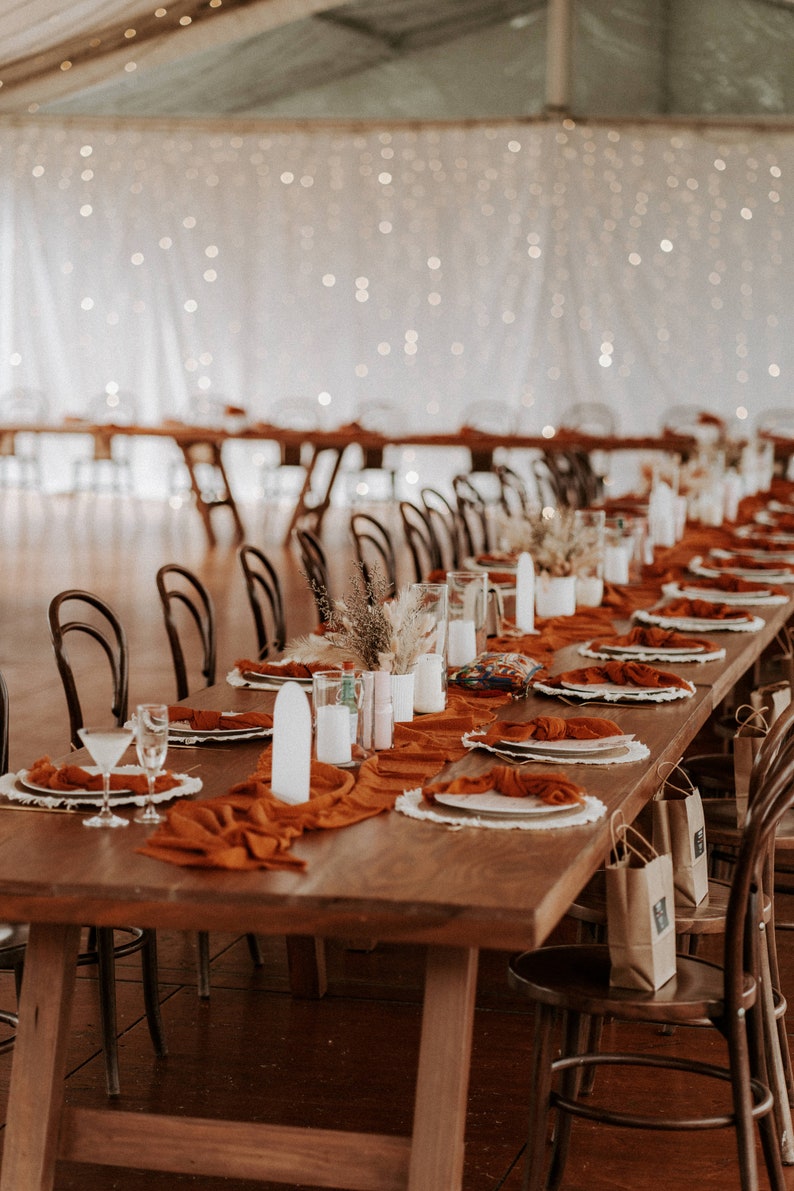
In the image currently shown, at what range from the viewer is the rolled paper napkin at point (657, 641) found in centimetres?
350

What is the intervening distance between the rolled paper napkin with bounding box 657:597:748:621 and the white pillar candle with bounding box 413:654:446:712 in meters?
1.23

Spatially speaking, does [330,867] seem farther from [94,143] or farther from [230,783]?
[94,143]

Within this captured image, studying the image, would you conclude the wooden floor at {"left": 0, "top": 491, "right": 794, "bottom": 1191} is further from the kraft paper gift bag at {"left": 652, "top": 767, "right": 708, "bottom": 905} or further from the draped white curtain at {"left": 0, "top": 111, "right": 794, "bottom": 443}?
the draped white curtain at {"left": 0, "top": 111, "right": 794, "bottom": 443}

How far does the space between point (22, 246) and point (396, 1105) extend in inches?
537

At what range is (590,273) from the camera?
47.2ft

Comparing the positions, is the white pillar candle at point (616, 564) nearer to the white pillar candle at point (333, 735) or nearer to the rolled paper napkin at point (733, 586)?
the rolled paper napkin at point (733, 586)

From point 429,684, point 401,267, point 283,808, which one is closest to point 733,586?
point 429,684

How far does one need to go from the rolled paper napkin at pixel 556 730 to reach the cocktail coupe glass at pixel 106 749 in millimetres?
720

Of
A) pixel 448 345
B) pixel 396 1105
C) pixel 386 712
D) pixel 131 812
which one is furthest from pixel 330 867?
pixel 448 345

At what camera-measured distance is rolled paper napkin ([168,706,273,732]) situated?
2709mm

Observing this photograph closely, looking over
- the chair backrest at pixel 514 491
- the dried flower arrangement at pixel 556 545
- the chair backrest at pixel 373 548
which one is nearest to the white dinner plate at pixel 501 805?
the chair backrest at pixel 373 548

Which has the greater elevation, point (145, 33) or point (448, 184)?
point (145, 33)

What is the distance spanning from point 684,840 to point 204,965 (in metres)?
1.23

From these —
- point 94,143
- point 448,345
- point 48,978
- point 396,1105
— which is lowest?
point 396,1105
